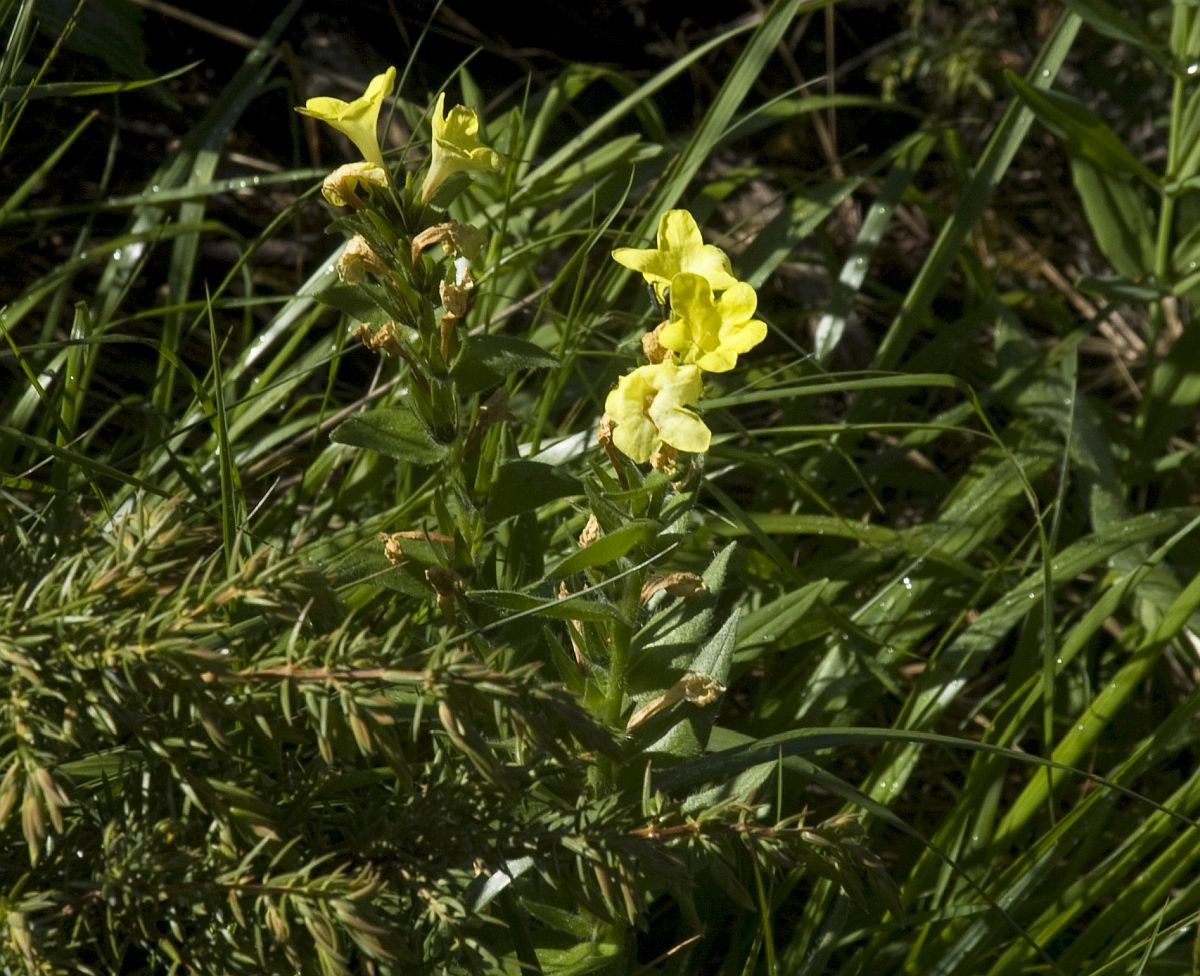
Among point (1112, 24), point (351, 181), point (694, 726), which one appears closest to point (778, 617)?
point (694, 726)

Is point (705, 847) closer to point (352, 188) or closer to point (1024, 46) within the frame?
point (352, 188)

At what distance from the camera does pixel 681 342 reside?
934 mm

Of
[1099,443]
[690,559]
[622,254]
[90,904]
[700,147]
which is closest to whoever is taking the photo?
[90,904]

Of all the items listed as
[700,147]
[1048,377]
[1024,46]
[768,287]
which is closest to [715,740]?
[700,147]

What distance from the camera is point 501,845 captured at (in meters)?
0.91

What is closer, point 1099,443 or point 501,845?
point 501,845

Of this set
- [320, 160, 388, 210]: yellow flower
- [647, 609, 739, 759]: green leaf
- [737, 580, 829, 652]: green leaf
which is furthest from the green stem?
[320, 160, 388, 210]: yellow flower

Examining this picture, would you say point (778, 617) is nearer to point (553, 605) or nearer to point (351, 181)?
point (553, 605)

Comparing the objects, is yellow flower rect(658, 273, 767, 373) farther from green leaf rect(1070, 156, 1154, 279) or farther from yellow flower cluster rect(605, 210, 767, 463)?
green leaf rect(1070, 156, 1154, 279)

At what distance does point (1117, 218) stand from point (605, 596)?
1.29m

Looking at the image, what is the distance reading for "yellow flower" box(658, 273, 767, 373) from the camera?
36.7 inches

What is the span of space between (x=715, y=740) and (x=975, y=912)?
320mm

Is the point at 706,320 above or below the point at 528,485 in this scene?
above

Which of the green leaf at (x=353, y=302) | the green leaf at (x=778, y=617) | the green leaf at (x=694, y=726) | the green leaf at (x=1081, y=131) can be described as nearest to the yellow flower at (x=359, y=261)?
the green leaf at (x=353, y=302)
